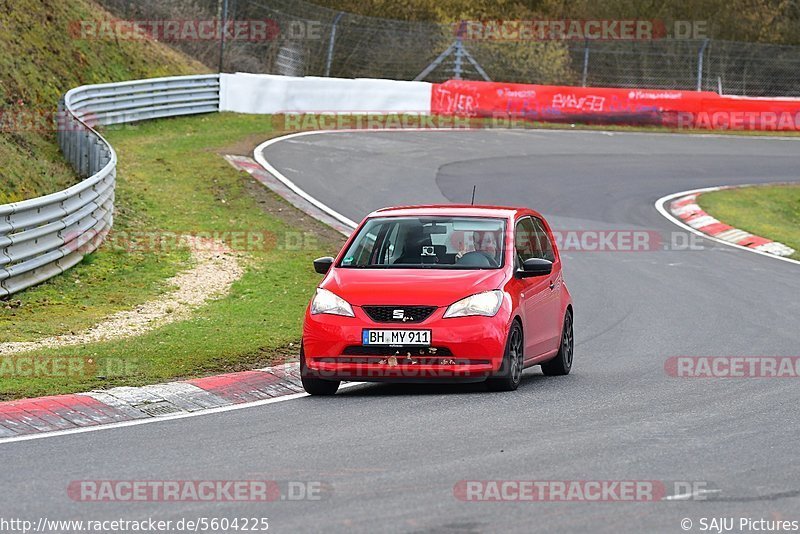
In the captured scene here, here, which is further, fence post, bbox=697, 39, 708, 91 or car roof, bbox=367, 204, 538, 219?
fence post, bbox=697, 39, 708, 91

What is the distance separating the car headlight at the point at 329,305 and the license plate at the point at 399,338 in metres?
0.26

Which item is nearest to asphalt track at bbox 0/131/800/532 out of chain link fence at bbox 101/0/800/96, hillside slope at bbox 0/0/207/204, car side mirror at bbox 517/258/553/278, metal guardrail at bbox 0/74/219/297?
car side mirror at bbox 517/258/553/278

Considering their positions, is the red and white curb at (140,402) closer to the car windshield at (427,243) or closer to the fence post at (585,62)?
the car windshield at (427,243)

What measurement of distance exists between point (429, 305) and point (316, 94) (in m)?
27.0

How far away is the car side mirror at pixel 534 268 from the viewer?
1156cm

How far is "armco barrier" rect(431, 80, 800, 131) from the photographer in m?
38.7

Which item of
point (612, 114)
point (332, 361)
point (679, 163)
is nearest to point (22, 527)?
point (332, 361)

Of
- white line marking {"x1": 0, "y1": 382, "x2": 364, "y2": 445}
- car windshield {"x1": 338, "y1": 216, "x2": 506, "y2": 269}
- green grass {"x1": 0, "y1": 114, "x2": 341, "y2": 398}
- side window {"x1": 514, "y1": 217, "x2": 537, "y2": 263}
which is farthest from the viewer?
Result: green grass {"x1": 0, "y1": 114, "x2": 341, "y2": 398}

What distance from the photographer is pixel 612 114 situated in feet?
128

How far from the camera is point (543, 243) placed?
12883 millimetres

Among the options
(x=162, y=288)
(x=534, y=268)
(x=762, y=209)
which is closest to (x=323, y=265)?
(x=534, y=268)

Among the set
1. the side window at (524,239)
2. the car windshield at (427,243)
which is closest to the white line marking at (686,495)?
the car windshield at (427,243)

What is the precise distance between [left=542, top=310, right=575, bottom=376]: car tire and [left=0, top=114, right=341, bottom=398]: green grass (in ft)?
8.00

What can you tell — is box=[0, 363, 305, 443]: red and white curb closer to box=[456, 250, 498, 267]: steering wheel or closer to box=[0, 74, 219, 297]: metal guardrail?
box=[456, 250, 498, 267]: steering wheel
